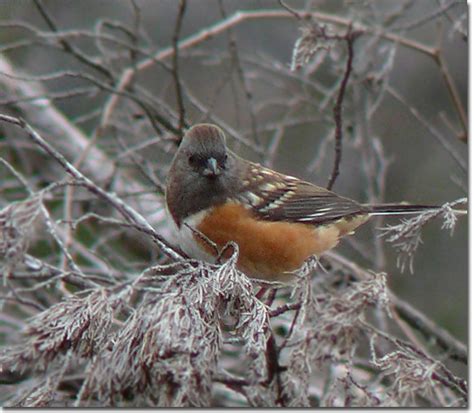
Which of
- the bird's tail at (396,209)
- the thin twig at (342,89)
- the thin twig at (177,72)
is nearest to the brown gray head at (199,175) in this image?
the thin twig at (177,72)

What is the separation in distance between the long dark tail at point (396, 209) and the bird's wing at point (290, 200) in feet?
0.19

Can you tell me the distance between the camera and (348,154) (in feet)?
22.2

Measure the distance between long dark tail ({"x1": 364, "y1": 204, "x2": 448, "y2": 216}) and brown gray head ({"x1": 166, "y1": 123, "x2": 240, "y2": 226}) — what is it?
0.85m

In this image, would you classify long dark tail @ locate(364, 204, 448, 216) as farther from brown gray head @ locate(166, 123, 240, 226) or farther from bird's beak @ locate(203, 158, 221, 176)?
bird's beak @ locate(203, 158, 221, 176)

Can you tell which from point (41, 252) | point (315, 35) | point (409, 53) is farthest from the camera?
point (409, 53)

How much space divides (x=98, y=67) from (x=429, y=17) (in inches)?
76.4

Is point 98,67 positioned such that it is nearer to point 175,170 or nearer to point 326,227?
point 175,170

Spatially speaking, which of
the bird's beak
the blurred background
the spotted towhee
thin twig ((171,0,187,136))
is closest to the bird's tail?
the spotted towhee

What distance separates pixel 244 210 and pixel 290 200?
1.46 ft

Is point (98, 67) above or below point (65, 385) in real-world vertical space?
above

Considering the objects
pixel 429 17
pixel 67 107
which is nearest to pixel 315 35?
pixel 429 17

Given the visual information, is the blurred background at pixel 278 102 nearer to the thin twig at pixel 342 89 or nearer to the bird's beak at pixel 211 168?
the bird's beak at pixel 211 168

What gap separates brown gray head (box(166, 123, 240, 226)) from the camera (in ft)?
13.7

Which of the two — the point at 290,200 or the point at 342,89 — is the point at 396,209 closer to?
the point at 290,200
